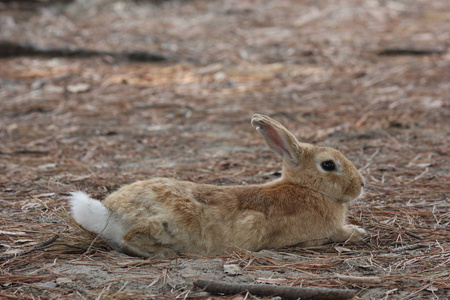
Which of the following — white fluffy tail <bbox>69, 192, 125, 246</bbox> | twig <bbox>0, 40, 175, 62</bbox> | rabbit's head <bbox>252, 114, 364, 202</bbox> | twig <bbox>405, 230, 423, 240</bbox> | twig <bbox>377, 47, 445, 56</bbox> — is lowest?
twig <bbox>0, 40, 175, 62</bbox>

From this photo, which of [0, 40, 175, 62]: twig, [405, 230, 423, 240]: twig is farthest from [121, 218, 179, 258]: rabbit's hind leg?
[0, 40, 175, 62]: twig

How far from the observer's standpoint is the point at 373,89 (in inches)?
349

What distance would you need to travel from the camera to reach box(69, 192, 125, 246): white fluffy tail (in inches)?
144

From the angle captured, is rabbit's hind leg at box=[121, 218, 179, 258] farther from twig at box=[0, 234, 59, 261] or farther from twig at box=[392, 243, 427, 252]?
twig at box=[392, 243, 427, 252]

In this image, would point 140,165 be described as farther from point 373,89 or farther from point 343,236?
point 373,89

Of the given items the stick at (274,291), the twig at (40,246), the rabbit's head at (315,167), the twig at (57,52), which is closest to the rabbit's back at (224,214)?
the rabbit's head at (315,167)

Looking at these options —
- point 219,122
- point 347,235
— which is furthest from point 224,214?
point 219,122

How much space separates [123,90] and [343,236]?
5.69m

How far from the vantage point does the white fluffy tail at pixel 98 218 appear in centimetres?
367

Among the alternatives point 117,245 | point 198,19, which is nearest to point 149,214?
point 117,245

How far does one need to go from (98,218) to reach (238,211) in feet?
2.81

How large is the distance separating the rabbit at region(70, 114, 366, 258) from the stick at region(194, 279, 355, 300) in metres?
0.62

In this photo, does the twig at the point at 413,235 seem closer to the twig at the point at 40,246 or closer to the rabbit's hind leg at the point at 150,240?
the rabbit's hind leg at the point at 150,240

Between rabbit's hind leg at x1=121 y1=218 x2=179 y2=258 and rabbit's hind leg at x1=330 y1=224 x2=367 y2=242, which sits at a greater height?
rabbit's hind leg at x1=121 y1=218 x2=179 y2=258
